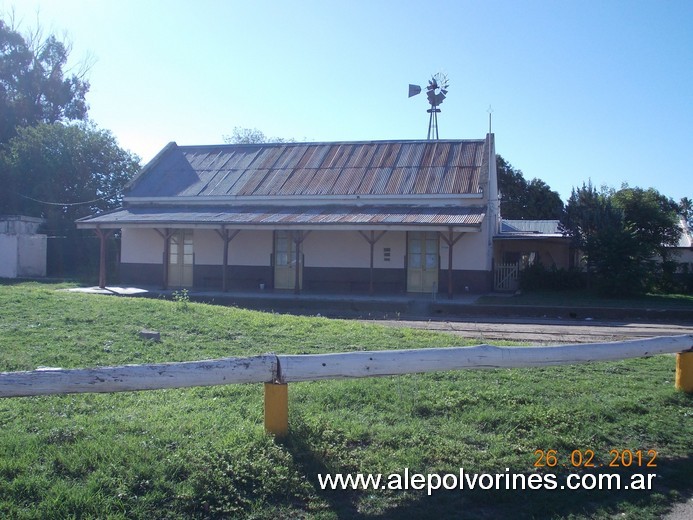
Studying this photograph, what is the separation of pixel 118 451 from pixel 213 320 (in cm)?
681

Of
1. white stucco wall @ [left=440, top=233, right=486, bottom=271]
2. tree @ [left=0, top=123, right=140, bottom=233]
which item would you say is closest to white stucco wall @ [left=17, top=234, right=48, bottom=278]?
tree @ [left=0, top=123, right=140, bottom=233]

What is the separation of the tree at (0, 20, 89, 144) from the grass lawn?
4862 centimetres

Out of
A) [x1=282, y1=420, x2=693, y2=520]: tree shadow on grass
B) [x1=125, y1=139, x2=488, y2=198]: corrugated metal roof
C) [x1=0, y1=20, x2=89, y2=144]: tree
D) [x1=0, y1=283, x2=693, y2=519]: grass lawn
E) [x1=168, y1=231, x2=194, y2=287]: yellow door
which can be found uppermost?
[x1=0, y1=20, x2=89, y2=144]: tree

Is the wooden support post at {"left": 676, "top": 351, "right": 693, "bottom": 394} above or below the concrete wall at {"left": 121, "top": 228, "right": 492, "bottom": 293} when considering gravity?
below

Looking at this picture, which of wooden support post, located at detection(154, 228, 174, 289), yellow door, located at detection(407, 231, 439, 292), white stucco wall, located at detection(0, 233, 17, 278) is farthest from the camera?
white stucco wall, located at detection(0, 233, 17, 278)

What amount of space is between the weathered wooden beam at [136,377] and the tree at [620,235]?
21.0 meters

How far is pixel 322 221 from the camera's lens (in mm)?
23234

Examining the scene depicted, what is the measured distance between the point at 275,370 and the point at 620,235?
21.4 meters

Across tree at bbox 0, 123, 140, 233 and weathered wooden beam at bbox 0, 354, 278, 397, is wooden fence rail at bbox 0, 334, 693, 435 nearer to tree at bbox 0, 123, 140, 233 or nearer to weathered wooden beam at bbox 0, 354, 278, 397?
weathered wooden beam at bbox 0, 354, 278, 397

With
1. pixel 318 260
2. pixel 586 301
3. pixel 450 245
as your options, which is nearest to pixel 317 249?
pixel 318 260

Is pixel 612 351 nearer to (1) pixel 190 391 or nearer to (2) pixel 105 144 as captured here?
(1) pixel 190 391

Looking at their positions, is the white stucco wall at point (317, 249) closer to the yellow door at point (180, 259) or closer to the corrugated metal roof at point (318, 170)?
the yellow door at point (180, 259)

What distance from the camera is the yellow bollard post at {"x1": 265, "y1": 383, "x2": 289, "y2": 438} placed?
17.0 feet

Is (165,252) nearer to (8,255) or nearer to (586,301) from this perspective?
(8,255)
